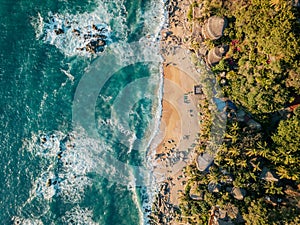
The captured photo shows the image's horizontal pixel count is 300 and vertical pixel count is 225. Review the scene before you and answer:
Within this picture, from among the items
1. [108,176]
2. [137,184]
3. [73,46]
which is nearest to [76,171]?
[108,176]

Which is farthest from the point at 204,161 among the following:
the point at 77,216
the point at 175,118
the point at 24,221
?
the point at 24,221

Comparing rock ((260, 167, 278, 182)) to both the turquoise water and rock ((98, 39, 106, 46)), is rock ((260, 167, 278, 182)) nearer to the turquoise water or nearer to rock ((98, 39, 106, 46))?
the turquoise water

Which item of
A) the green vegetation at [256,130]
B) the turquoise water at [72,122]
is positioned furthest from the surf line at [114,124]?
the green vegetation at [256,130]

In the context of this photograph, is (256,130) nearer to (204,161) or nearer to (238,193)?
(204,161)

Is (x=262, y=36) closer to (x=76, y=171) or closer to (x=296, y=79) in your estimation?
(x=296, y=79)

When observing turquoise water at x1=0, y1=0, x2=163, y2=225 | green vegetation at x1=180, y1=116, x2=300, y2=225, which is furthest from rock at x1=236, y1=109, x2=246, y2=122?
turquoise water at x1=0, y1=0, x2=163, y2=225

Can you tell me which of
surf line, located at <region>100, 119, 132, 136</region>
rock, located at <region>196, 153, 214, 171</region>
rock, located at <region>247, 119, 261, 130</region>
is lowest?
rock, located at <region>196, 153, 214, 171</region>
